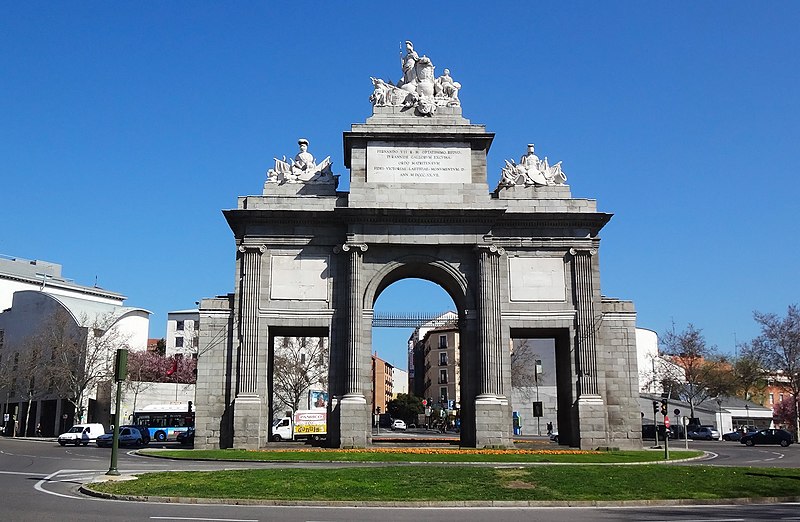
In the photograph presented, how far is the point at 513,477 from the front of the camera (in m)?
24.2

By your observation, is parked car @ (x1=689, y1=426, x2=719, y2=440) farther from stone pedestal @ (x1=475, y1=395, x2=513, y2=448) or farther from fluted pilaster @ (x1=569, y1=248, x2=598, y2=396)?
stone pedestal @ (x1=475, y1=395, x2=513, y2=448)

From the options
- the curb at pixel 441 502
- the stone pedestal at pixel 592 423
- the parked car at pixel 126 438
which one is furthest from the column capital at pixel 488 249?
the parked car at pixel 126 438

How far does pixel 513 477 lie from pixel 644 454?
19.0m

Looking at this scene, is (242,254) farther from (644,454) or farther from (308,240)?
(644,454)

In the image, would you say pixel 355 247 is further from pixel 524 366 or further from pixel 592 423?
pixel 524 366


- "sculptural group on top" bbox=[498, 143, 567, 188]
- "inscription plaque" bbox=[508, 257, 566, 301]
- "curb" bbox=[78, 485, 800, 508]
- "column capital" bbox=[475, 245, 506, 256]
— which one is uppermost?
"sculptural group on top" bbox=[498, 143, 567, 188]

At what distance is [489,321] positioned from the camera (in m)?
44.4

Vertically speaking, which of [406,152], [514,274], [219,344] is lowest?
[219,344]

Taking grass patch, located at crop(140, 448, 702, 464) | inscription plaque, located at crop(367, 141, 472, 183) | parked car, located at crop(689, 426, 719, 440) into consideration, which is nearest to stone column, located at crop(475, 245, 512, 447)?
grass patch, located at crop(140, 448, 702, 464)

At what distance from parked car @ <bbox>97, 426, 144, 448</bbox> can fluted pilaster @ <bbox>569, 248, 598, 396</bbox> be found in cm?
3313

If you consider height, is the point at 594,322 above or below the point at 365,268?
below

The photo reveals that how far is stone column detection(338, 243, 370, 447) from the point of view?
140 feet

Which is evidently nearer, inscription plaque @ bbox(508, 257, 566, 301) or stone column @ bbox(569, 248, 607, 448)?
stone column @ bbox(569, 248, 607, 448)

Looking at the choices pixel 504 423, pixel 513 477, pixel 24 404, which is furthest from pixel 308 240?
pixel 24 404
